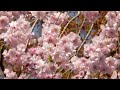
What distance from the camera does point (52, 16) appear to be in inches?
165

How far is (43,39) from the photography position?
157 inches

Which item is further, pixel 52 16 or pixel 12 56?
pixel 52 16

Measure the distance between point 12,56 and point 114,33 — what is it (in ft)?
4.26

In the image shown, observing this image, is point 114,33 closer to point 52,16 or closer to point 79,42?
point 79,42

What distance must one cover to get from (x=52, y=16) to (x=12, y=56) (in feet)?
2.60
